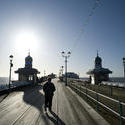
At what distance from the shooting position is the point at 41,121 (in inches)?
303

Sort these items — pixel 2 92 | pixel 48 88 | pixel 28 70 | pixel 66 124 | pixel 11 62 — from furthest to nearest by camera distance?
pixel 28 70 → pixel 11 62 → pixel 2 92 → pixel 48 88 → pixel 66 124

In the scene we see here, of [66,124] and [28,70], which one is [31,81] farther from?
[66,124]

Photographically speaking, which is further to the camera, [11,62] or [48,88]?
[11,62]

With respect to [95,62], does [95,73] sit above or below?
below

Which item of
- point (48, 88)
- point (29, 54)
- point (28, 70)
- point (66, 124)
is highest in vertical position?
point (29, 54)

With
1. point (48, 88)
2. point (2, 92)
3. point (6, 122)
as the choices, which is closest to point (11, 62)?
point (2, 92)

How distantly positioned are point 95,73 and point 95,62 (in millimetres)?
15889

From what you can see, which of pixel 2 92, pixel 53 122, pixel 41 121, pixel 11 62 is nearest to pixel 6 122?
pixel 41 121

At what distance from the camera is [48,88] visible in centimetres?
1043

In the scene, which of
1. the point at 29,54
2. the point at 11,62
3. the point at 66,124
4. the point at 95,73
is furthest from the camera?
the point at 95,73

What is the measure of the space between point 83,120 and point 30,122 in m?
2.47

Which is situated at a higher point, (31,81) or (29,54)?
(29,54)

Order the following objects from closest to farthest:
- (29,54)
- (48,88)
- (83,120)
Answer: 1. (83,120)
2. (48,88)
3. (29,54)

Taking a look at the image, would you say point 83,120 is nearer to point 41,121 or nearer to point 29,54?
point 41,121
